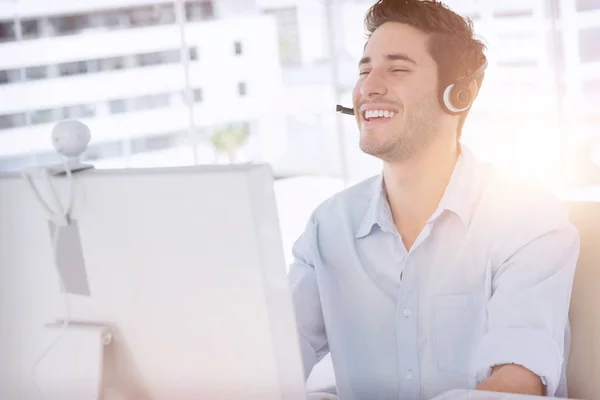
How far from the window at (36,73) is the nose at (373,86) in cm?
765

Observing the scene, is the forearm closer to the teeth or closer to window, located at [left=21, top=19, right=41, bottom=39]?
the teeth

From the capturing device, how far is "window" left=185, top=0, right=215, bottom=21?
918 cm

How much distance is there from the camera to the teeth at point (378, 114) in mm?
1417

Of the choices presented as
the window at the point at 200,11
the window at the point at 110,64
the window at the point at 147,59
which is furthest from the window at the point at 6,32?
the window at the point at 200,11

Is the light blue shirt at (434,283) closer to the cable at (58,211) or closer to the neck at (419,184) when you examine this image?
the neck at (419,184)

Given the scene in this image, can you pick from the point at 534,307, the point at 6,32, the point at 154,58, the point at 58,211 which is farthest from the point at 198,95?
the point at 58,211

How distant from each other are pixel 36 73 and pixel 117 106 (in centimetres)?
95

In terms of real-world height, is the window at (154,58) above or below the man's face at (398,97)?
above

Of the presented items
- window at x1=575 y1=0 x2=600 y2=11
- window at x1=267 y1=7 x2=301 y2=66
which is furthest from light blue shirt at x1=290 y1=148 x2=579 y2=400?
window at x1=267 y1=7 x2=301 y2=66

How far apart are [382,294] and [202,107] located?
25.3 ft

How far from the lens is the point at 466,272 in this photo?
1.32 metres

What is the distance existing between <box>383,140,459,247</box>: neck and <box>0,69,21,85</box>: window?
7558mm

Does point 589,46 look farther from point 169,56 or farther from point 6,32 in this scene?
point 6,32

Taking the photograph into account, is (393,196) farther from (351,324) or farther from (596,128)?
(596,128)
